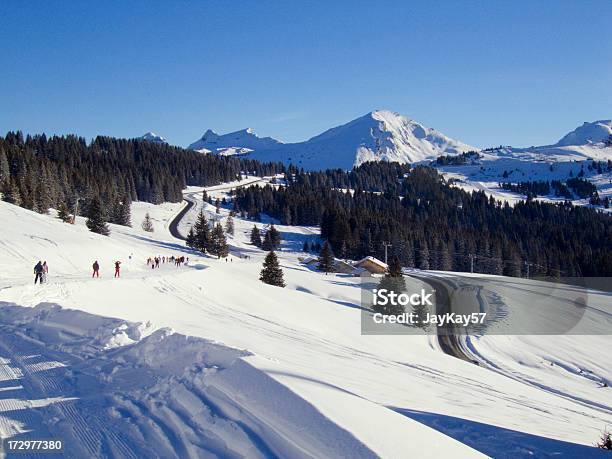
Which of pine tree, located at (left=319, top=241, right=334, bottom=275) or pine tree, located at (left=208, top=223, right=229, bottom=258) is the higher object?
pine tree, located at (left=208, top=223, right=229, bottom=258)

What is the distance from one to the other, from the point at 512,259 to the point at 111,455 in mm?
98393

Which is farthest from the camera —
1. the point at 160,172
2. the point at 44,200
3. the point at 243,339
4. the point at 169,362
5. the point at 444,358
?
the point at 160,172

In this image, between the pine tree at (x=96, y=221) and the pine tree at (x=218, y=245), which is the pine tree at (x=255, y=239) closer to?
the pine tree at (x=218, y=245)

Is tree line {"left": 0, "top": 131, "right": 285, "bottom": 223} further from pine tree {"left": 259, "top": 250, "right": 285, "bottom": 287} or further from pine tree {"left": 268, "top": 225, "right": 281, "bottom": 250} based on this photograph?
pine tree {"left": 259, "top": 250, "right": 285, "bottom": 287}

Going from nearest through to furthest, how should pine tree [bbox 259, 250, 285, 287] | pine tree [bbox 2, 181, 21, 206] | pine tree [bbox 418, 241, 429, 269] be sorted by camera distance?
1. pine tree [bbox 259, 250, 285, 287]
2. pine tree [bbox 2, 181, 21, 206]
3. pine tree [bbox 418, 241, 429, 269]

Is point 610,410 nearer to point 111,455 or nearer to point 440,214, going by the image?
point 111,455

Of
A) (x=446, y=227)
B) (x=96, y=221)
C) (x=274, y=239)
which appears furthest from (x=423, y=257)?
(x=96, y=221)

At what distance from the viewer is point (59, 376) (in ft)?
26.0

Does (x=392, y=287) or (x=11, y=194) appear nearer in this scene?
(x=392, y=287)

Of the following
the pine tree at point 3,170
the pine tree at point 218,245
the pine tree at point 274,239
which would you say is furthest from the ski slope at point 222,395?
the pine tree at point 274,239

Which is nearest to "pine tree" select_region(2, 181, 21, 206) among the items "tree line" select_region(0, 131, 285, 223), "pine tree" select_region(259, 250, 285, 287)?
"tree line" select_region(0, 131, 285, 223)

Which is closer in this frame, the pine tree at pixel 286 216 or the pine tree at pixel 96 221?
the pine tree at pixel 96 221

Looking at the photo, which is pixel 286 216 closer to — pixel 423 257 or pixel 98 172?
pixel 423 257

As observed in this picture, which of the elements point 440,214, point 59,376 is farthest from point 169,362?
point 440,214
